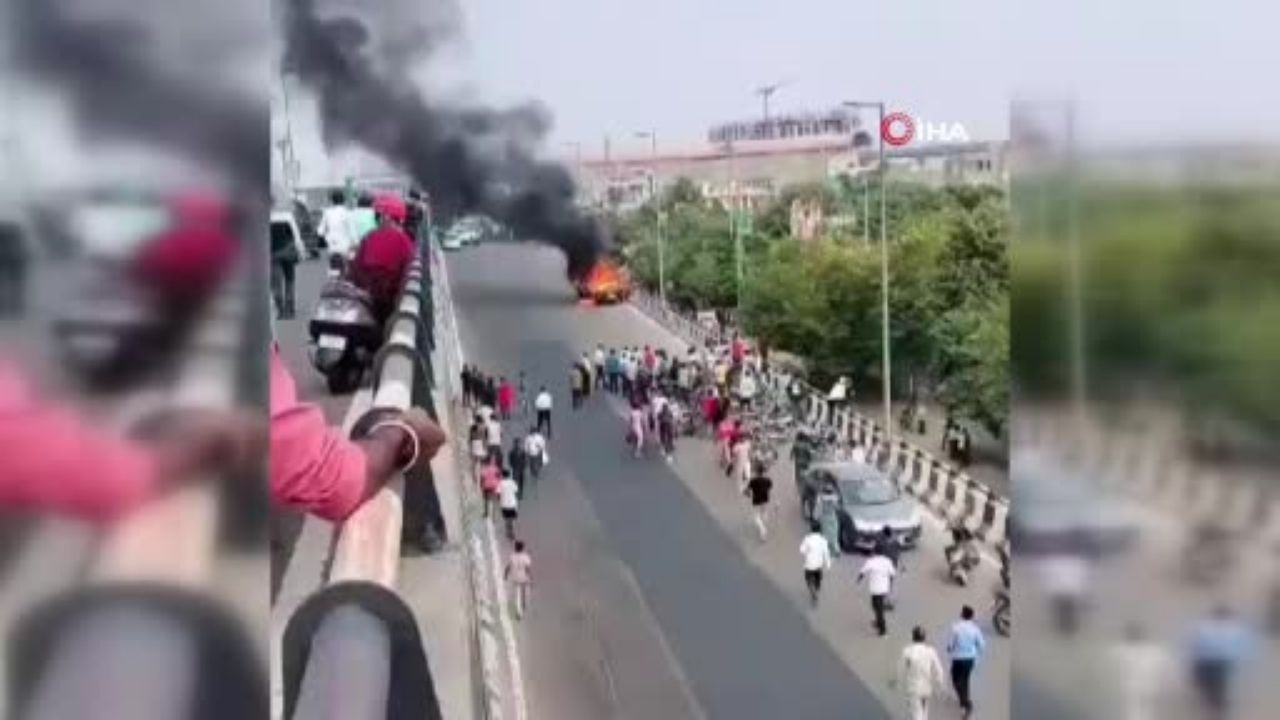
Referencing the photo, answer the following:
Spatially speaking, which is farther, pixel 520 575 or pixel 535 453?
pixel 535 453

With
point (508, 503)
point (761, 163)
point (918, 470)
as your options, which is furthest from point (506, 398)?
point (761, 163)

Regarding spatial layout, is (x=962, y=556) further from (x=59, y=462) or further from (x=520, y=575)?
(x=59, y=462)

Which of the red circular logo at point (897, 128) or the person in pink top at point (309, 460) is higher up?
the red circular logo at point (897, 128)

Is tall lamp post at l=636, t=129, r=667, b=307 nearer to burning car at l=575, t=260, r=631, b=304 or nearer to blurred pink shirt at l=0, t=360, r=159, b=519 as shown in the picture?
burning car at l=575, t=260, r=631, b=304

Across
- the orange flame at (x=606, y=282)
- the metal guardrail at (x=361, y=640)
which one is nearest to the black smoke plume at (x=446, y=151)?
the orange flame at (x=606, y=282)

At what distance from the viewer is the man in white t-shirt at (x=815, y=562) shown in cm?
394

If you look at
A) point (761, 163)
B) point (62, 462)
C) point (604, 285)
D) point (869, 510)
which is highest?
point (761, 163)

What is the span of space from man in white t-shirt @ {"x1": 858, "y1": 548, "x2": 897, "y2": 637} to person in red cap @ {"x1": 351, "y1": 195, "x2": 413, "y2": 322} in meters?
1.72

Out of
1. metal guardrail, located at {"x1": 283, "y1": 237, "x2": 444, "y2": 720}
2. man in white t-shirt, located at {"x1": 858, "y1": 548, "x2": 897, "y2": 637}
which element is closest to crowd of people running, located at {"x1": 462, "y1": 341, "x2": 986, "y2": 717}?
man in white t-shirt, located at {"x1": 858, "y1": 548, "x2": 897, "y2": 637}

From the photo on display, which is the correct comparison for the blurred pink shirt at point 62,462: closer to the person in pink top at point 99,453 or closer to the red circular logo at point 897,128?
the person in pink top at point 99,453

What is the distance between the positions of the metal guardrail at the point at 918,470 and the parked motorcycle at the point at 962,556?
0.04m

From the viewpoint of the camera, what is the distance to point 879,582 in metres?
3.73

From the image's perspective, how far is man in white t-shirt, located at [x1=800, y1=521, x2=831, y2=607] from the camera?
394cm

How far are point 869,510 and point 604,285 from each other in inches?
102
